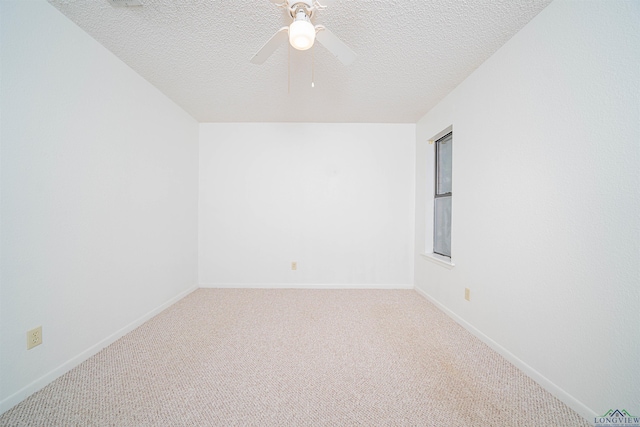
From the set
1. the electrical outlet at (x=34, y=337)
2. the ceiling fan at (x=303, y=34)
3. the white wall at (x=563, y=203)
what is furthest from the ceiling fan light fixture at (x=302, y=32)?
the electrical outlet at (x=34, y=337)

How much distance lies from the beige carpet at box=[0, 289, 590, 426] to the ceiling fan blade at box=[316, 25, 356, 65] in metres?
1.89

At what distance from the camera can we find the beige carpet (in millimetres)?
1225

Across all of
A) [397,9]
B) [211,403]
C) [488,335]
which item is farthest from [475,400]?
[397,9]

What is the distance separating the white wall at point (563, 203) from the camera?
109 centimetres

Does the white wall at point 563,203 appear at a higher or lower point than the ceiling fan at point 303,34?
lower

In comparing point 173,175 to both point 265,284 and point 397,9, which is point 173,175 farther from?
point 397,9

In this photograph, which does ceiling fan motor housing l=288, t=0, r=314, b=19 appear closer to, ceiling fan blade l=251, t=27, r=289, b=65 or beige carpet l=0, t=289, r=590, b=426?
ceiling fan blade l=251, t=27, r=289, b=65

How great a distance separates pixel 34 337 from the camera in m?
1.38

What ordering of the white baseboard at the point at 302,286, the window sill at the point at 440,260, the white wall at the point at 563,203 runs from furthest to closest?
the white baseboard at the point at 302,286 → the window sill at the point at 440,260 → the white wall at the point at 563,203

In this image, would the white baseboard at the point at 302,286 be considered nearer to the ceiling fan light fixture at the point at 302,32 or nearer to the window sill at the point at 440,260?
the window sill at the point at 440,260

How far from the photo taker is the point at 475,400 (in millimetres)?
1335

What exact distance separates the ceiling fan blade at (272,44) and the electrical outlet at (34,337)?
1.96m

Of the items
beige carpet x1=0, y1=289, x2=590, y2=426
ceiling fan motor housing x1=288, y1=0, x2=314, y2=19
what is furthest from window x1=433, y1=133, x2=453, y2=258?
ceiling fan motor housing x1=288, y1=0, x2=314, y2=19

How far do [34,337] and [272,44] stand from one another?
81.8 inches
